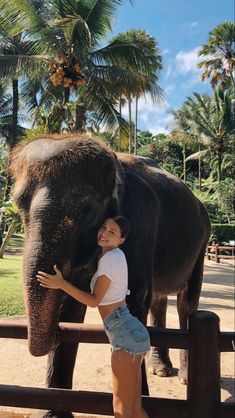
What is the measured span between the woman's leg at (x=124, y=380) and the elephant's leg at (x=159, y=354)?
2.54 meters

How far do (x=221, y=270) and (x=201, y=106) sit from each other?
2352cm

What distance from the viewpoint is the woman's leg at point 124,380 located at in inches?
82.8

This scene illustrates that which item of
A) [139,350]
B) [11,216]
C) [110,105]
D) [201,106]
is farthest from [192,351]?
[201,106]

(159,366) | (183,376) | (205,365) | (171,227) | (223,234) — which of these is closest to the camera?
(205,365)

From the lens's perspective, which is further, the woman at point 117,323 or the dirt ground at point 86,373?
the dirt ground at point 86,373

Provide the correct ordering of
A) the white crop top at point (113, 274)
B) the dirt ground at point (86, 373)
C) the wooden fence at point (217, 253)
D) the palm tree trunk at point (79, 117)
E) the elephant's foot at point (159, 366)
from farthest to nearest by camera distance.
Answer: the wooden fence at point (217, 253)
the palm tree trunk at point (79, 117)
the elephant's foot at point (159, 366)
the dirt ground at point (86, 373)
the white crop top at point (113, 274)

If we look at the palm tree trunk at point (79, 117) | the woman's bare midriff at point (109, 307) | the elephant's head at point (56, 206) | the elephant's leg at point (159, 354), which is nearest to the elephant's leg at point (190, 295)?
the elephant's leg at point (159, 354)

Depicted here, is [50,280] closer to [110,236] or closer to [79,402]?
[110,236]

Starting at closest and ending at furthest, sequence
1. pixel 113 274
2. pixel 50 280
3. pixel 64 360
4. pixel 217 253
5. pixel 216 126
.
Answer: pixel 50 280
pixel 113 274
pixel 64 360
pixel 217 253
pixel 216 126

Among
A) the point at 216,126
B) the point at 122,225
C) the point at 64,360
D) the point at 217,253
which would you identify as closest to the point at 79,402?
the point at 64,360

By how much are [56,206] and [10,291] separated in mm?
7356

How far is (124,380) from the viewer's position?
2.10 meters

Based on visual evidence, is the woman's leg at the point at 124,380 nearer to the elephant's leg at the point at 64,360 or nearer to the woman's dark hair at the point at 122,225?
the woman's dark hair at the point at 122,225

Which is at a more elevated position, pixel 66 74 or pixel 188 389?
pixel 66 74
